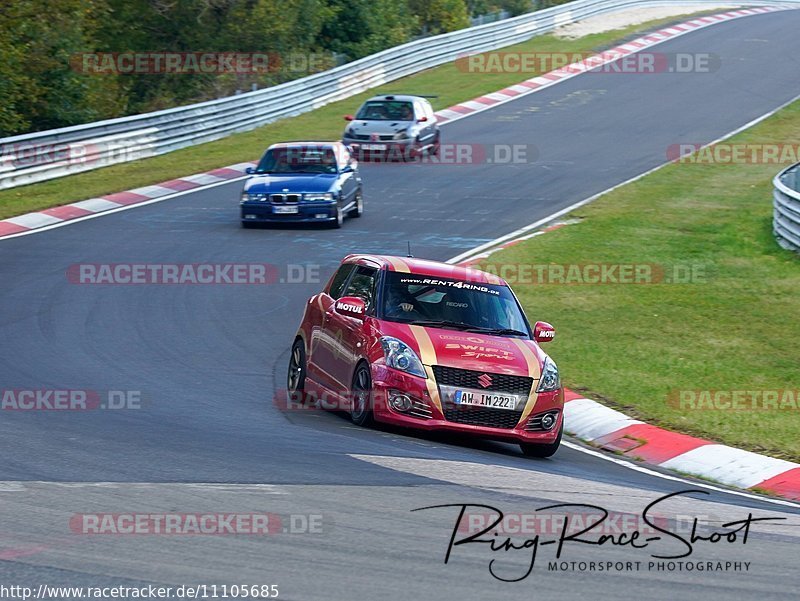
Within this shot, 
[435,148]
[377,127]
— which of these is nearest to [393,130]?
[377,127]

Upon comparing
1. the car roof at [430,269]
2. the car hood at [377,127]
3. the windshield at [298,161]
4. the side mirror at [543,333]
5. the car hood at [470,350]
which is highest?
the car roof at [430,269]

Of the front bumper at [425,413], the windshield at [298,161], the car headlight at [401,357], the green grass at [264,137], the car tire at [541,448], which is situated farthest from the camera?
the green grass at [264,137]

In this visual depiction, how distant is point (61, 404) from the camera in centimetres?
1148

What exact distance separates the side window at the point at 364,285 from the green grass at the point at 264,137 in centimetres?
1260

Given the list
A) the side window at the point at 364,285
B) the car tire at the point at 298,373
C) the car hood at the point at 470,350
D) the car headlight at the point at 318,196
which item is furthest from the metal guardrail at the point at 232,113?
the car hood at the point at 470,350

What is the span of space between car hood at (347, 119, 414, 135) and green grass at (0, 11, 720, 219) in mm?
2449

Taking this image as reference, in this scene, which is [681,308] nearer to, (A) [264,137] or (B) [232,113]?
(A) [264,137]

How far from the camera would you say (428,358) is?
1077 centimetres

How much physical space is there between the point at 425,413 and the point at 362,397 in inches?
26.3

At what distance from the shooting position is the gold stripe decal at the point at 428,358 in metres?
10.6

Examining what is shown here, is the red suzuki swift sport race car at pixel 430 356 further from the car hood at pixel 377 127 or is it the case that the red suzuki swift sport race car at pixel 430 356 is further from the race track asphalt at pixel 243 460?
the car hood at pixel 377 127

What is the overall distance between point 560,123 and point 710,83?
9073mm

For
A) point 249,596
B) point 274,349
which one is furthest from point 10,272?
point 249,596

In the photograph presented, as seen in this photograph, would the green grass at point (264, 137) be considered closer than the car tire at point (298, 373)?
No
